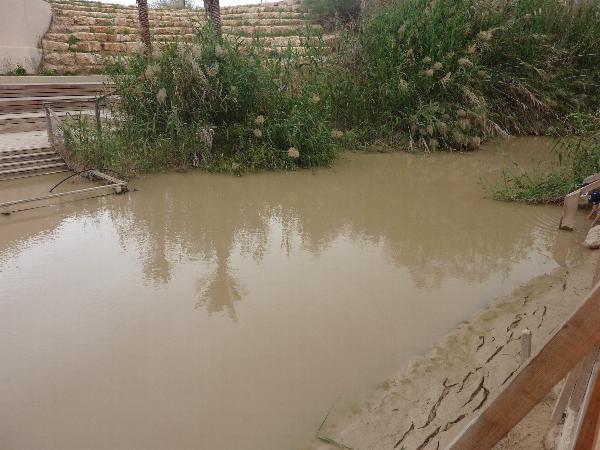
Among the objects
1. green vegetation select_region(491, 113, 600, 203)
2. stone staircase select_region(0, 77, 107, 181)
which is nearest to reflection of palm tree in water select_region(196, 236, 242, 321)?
green vegetation select_region(491, 113, 600, 203)

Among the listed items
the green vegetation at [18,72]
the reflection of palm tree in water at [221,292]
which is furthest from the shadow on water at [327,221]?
the green vegetation at [18,72]

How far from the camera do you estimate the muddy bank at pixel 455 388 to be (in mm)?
2693

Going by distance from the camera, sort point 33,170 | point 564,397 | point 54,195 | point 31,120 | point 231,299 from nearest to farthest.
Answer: point 564,397 → point 231,299 → point 54,195 → point 33,170 → point 31,120

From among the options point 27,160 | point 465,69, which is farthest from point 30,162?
point 465,69

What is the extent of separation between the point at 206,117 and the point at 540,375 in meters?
7.92

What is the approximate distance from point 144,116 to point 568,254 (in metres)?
6.65

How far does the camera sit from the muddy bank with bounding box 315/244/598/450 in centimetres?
269

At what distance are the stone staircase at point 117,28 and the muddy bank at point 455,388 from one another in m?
10.6

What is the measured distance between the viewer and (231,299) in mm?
4418

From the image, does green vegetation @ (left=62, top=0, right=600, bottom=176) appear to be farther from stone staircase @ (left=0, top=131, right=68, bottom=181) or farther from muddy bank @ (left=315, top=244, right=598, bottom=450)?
muddy bank @ (left=315, top=244, right=598, bottom=450)

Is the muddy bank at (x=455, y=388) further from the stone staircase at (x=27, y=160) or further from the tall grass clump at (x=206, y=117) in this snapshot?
the stone staircase at (x=27, y=160)

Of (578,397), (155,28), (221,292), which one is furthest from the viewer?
(155,28)

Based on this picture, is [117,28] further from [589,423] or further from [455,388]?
[589,423]

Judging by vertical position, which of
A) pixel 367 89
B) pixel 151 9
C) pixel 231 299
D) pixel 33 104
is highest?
pixel 151 9
